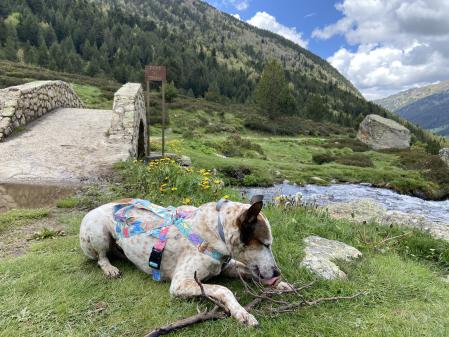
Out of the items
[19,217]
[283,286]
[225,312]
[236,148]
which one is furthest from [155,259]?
[236,148]

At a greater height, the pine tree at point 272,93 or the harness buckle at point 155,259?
the pine tree at point 272,93

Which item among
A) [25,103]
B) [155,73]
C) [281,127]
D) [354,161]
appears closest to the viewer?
[155,73]

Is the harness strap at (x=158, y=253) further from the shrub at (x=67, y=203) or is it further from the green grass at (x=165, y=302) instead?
the shrub at (x=67, y=203)

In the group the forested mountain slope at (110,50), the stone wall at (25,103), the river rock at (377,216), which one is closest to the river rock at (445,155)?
the river rock at (377,216)

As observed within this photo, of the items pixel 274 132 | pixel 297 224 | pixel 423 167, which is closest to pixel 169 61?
pixel 274 132

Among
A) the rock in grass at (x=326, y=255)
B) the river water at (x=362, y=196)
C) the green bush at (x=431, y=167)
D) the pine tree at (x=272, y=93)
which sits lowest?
the river water at (x=362, y=196)

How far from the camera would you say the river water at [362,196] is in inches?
703

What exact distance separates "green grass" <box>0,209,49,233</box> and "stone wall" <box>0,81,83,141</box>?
8.15m

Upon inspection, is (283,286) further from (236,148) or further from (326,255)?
(236,148)

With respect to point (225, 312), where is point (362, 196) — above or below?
below

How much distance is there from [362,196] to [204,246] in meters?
18.1

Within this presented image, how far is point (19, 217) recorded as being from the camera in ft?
26.0

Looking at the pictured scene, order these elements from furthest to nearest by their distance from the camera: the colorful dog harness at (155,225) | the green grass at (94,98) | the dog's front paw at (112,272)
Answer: the green grass at (94,98) → the dog's front paw at (112,272) → the colorful dog harness at (155,225)

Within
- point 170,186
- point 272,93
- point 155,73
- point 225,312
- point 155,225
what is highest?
point 272,93
